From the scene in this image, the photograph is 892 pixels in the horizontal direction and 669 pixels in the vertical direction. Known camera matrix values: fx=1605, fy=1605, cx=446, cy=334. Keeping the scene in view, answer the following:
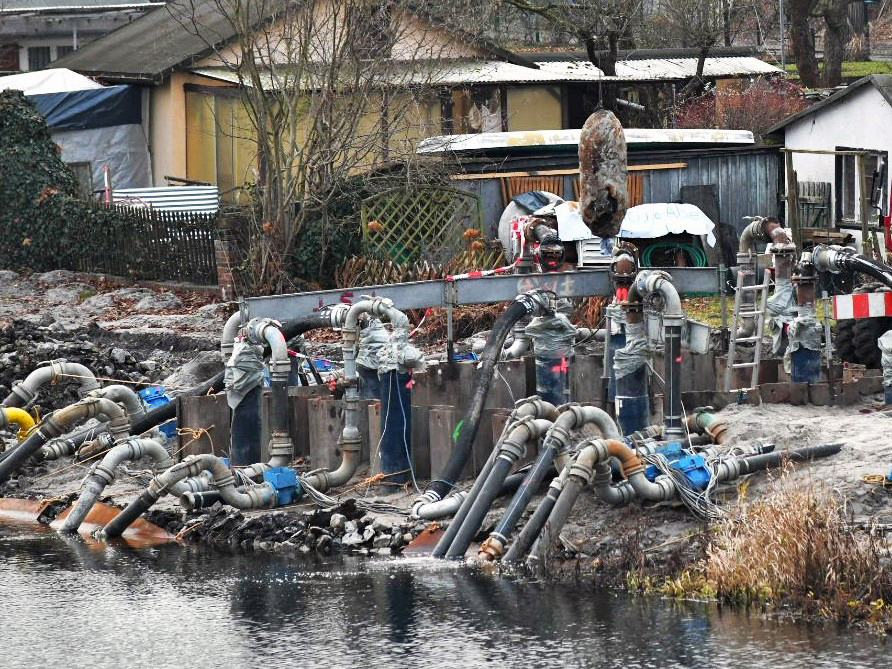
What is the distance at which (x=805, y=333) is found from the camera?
15883 millimetres

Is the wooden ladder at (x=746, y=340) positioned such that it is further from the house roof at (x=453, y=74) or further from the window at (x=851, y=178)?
the house roof at (x=453, y=74)

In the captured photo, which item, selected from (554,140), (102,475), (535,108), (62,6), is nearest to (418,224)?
(554,140)

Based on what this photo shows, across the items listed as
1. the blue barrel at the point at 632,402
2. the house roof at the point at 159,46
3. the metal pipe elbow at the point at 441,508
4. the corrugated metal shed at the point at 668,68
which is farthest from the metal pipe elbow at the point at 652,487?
the corrugated metal shed at the point at 668,68

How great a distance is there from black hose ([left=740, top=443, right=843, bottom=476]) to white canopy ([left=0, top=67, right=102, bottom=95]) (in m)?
24.2

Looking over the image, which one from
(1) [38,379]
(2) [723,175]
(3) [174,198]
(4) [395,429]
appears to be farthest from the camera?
(3) [174,198]

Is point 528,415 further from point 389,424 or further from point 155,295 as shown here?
point 155,295

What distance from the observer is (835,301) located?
15.8 m

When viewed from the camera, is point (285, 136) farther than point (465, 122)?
No

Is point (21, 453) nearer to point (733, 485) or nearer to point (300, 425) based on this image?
point (300, 425)

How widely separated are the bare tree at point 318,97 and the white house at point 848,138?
6.75 meters

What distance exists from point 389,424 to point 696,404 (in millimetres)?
2962

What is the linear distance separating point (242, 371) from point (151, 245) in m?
13.2

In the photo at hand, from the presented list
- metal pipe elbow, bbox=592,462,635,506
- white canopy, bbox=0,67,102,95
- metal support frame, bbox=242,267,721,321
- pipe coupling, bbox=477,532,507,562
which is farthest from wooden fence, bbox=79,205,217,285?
metal pipe elbow, bbox=592,462,635,506

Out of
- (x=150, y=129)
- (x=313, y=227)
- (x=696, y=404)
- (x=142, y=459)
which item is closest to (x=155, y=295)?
(x=313, y=227)
